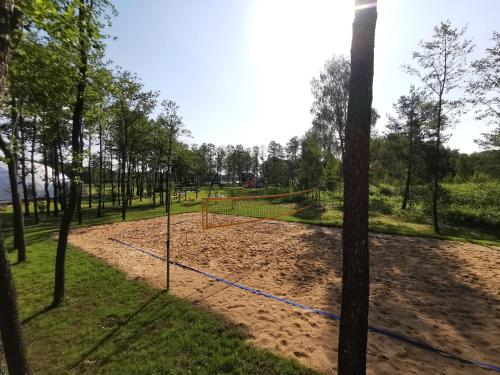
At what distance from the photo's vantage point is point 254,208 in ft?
83.4

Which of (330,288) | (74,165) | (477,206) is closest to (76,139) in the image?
(74,165)

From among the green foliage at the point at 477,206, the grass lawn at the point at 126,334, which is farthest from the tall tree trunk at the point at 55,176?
the green foliage at the point at 477,206

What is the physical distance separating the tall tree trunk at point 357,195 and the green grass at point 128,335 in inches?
58.0

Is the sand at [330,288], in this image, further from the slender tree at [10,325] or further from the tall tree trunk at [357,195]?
the slender tree at [10,325]

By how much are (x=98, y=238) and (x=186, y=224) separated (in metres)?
5.10

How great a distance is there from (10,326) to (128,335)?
210cm

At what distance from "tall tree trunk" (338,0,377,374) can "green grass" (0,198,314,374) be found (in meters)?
1.47

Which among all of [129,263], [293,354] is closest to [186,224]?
[129,263]

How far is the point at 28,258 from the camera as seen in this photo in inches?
397

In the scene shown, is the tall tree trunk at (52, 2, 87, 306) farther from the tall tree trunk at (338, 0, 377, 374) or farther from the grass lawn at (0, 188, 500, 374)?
the tall tree trunk at (338, 0, 377, 374)

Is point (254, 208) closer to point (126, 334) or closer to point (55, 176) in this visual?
point (55, 176)

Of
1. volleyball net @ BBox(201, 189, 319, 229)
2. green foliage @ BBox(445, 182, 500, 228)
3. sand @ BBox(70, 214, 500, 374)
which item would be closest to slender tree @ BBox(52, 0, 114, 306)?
sand @ BBox(70, 214, 500, 374)

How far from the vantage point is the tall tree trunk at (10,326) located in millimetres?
3184

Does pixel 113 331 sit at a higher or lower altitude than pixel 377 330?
lower
